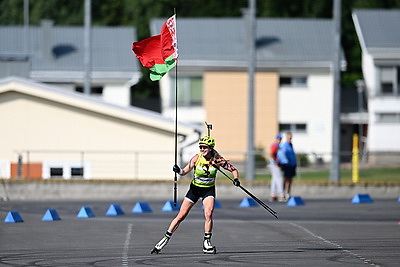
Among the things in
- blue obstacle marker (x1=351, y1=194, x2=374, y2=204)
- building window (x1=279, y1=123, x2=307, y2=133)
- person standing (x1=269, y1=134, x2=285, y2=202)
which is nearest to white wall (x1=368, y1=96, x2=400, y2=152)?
building window (x1=279, y1=123, x2=307, y2=133)

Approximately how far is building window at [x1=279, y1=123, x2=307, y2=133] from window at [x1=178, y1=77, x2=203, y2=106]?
16.2 ft

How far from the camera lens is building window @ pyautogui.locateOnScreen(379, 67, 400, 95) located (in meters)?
60.8

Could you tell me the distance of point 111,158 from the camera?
119ft

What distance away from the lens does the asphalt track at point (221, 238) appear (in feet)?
49.1

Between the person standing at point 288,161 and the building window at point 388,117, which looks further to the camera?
the building window at point 388,117

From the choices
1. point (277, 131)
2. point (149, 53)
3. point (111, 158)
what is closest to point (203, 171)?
point (149, 53)

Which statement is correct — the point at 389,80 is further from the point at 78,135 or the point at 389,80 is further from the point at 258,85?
the point at 78,135

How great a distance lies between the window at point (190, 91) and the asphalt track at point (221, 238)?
32.4m

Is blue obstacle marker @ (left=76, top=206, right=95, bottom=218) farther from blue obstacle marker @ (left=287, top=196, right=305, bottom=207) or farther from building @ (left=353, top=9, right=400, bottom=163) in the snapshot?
building @ (left=353, top=9, right=400, bottom=163)

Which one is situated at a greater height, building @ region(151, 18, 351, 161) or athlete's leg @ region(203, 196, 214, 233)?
building @ region(151, 18, 351, 161)

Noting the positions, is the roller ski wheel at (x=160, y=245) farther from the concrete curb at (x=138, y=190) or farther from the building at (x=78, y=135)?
the building at (x=78, y=135)

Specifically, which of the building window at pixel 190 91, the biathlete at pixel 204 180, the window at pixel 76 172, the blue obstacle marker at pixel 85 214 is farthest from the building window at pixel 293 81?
the biathlete at pixel 204 180

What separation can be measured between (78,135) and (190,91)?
2359 cm

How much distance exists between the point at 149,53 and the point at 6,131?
Result: 62.2 ft
